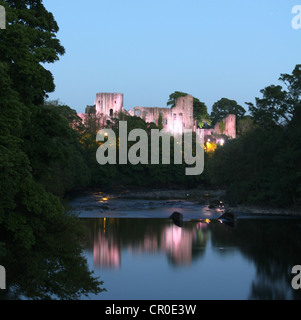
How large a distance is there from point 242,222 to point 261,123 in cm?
1165

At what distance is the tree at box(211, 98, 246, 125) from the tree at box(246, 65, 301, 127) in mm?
77434

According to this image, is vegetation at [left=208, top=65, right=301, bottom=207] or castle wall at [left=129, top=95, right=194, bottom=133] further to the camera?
castle wall at [left=129, top=95, right=194, bottom=133]

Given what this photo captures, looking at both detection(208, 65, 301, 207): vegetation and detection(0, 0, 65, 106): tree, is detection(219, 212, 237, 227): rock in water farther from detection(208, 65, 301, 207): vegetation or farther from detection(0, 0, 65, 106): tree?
detection(0, 0, 65, 106): tree

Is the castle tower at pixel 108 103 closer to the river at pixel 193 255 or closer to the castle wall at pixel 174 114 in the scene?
the castle wall at pixel 174 114

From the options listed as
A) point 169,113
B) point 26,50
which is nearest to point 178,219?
point 26,50

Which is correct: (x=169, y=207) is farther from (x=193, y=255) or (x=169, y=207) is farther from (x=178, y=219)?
(x=193, y=255)

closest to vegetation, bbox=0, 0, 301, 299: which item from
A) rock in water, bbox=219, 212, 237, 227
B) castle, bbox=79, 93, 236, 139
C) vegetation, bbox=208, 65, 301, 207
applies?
rock in water, bbox=219, 212, 237, 227

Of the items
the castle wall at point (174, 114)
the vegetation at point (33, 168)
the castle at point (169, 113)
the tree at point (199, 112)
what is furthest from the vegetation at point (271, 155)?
the tree at point (199, 112)

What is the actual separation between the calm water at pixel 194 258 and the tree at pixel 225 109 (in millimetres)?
87007

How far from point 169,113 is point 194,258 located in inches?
3252

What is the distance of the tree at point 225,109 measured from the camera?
122 metres

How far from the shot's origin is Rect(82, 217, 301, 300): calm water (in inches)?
793

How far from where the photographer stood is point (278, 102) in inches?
1705

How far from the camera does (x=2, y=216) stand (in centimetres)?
1245
